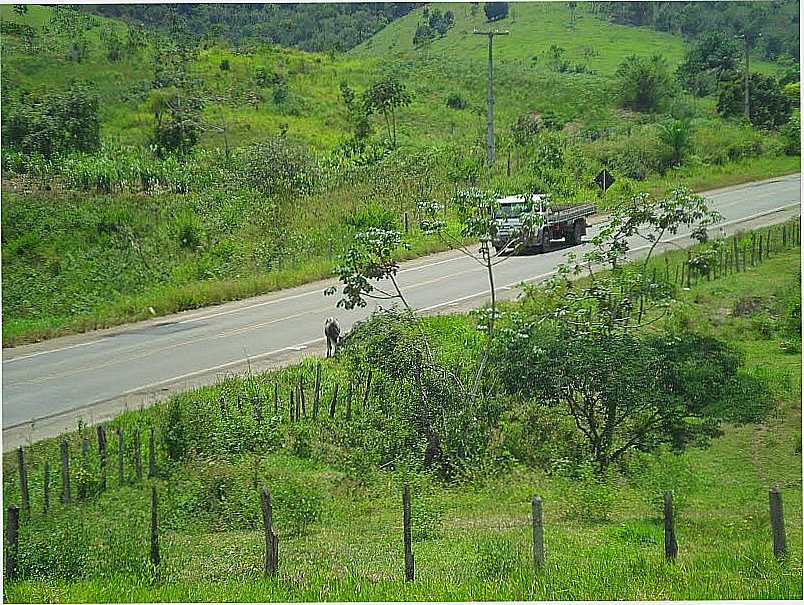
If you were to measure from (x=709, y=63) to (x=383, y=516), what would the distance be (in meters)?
25.2

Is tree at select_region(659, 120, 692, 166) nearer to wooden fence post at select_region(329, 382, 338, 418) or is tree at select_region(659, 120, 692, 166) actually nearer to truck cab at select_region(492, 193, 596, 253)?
truck cab at select_region(492, 193, 596, 253)

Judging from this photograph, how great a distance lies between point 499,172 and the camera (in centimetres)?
1684

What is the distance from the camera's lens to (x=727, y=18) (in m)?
30.6

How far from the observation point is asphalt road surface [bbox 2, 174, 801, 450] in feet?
37.2

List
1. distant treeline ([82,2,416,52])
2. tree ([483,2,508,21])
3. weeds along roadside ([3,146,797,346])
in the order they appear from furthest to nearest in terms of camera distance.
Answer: distant treeline ([82,2,416,52]) < tree ([483,2,508,21]) < weeds along roadside ([3,146,797,346])

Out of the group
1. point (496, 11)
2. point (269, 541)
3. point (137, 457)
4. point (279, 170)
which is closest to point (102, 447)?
point (137, 457)

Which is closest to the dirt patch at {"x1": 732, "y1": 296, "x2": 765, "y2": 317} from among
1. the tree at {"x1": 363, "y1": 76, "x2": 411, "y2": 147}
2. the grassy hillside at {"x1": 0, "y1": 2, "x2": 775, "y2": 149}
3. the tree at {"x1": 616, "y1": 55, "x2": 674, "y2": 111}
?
the grassy hillside at {"x1": 0, "y1": 2, "x2": 775, "y2": 149}

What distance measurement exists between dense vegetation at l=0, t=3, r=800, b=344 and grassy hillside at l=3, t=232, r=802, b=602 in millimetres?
4593

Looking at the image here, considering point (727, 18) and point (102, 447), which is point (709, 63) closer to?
point (727, 18)

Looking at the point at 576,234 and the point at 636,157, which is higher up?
the point at 636,157

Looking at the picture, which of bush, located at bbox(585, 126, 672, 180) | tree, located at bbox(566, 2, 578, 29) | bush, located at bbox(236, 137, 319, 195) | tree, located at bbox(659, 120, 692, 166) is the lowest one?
bush, located at bbox(236, 137, 319, 195)

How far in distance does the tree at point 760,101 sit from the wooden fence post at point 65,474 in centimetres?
1443

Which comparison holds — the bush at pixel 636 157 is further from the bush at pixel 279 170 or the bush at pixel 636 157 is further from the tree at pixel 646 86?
the tree at pixel 646 86

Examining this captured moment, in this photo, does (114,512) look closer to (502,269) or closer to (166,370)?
(166,370)
